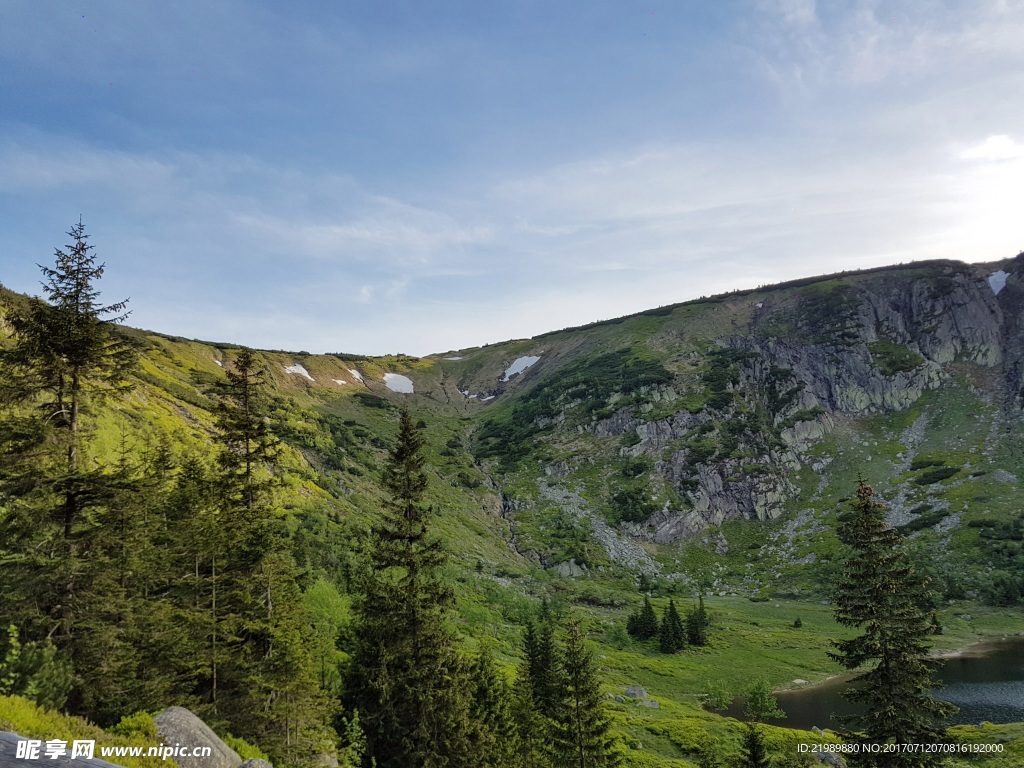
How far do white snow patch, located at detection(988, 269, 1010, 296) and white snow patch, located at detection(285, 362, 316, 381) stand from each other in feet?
724

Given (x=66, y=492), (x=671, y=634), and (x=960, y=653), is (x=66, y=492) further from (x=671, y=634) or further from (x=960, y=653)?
(x=960, y=653)

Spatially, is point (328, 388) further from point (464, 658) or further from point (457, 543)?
point (464, 658)

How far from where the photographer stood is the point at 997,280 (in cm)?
17000

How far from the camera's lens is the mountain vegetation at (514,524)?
51.0ft

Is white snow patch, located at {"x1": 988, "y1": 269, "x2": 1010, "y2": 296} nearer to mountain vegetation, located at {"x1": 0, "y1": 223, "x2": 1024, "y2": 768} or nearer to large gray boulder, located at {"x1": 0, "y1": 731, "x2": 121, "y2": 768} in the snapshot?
mountain vegetation, located at {"x1": 0, "y1": 223, "x2": 1024, "y2": 768}

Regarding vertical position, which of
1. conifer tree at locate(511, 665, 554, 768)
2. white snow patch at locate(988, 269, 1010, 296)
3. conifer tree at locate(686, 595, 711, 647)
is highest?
white snow patch at locate(988, 269, 1010, 296)

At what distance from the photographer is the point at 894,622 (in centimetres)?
1795

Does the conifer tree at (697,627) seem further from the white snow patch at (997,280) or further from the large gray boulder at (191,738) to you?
the white snow patch at (997,280)

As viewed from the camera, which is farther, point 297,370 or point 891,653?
point 297,370

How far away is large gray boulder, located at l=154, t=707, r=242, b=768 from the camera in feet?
40.0

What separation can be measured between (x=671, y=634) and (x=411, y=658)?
57840 millimetres

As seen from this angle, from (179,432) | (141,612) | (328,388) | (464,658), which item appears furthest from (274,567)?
(328,388)

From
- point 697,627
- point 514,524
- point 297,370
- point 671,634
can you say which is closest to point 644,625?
point 671,634

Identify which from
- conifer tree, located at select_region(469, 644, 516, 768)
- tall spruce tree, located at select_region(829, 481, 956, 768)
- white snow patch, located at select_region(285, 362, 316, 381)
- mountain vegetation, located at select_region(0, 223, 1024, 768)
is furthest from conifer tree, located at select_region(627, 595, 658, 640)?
white snow patch, located at select_region(285, 362, 316, 381)
